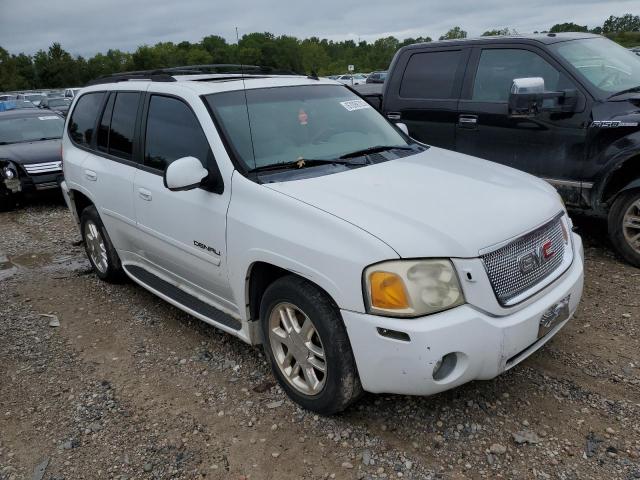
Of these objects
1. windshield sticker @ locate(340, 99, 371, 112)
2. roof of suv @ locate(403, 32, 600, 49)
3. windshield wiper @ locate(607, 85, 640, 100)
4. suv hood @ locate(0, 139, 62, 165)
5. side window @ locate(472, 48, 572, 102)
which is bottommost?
suv hood @ locate(0, 139, 62, 165)

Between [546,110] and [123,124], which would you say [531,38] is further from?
[123,124]

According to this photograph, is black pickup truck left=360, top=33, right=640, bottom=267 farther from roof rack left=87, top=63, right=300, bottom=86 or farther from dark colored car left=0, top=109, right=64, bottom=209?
dark colored car left=0, top=109, right=64, bottom=209

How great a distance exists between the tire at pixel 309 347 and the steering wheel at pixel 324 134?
108cm


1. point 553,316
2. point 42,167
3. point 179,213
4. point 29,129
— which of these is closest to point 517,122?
point 553,316

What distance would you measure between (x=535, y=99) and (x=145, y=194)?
3262 mm

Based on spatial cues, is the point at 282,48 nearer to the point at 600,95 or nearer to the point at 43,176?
the point at 600,95

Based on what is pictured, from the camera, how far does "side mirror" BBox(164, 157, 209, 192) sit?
3.08 meters

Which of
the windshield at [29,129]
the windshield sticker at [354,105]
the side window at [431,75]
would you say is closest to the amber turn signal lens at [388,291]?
the windshield sticker at [354,105]

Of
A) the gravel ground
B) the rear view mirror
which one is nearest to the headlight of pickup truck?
the gravel ground

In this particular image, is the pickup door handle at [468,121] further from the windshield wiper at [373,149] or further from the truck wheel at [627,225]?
the windshield wiper at [373,149]

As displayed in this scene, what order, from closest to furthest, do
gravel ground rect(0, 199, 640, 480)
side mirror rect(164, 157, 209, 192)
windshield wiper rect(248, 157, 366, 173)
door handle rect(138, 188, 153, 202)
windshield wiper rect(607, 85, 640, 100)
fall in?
gravel ground rect(0, 199, 640, 480), side mirror rect(164, 157, 209, 192), windshield wiper rect(248, 157, 366, 173), door handle rect(138, 188, 153, 202), windshield wiper rect(607, 85, 640, 100)

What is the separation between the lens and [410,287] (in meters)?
2.46

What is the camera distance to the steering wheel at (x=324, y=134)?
356cm

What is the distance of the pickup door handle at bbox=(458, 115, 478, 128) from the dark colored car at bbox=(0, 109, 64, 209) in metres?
6.22
